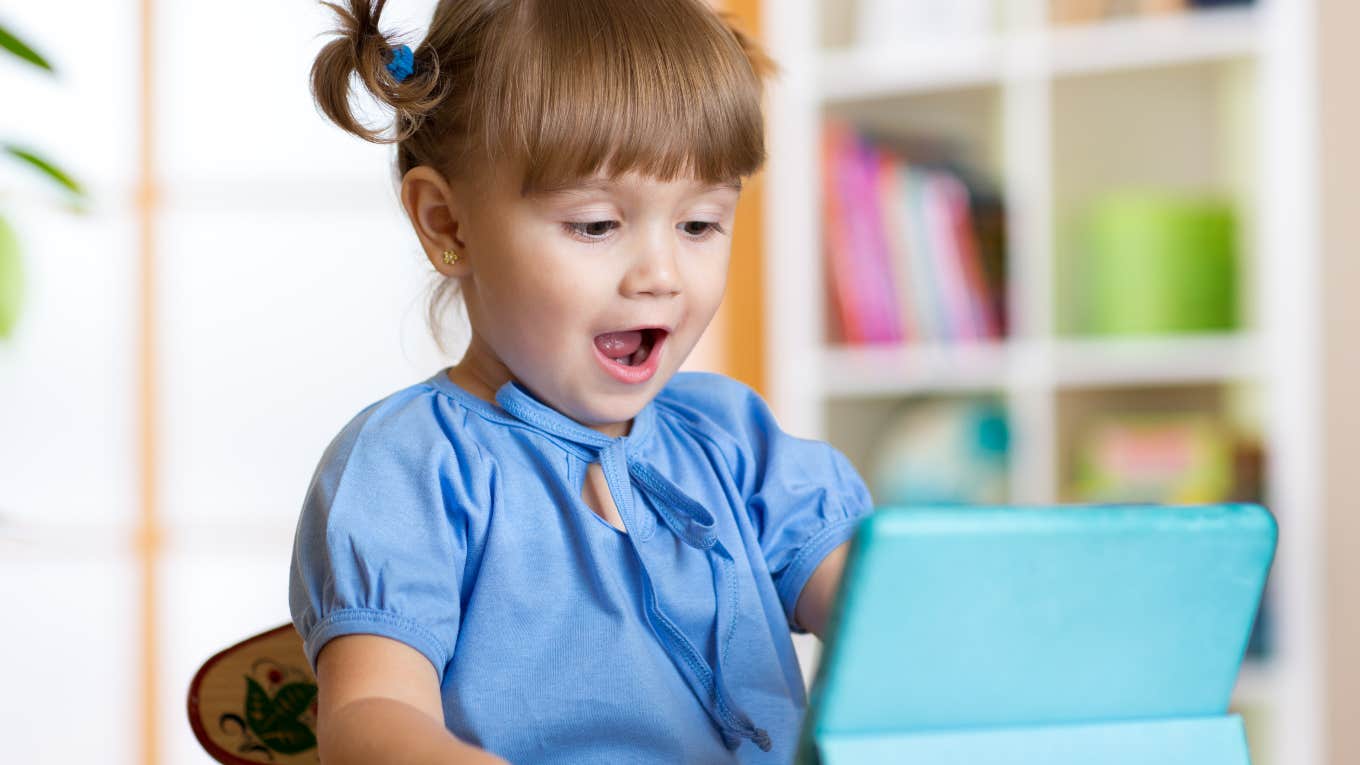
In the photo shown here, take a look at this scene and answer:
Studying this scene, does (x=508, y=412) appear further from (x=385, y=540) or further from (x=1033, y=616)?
(x=1033, y=616)

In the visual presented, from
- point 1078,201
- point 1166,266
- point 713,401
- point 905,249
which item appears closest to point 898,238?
point 905,249

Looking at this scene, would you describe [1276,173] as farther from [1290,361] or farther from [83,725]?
[83,725]

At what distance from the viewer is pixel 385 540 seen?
0.83 meters

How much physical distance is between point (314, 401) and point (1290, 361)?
67.8 inches

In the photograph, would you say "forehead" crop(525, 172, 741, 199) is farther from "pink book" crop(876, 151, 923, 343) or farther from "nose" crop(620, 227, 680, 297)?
"pink book" crop(876, 151, 923, 343)

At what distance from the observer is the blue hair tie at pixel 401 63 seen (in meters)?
0.94

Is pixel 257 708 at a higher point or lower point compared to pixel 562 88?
lower

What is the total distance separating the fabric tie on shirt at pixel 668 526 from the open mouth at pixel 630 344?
0.05 meters

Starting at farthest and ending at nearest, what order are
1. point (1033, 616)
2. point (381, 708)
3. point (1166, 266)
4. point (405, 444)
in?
point (1166, 266)
point (405, 444)
point (381, 708)
point (1033, 616)

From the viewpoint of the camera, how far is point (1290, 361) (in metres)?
2.22

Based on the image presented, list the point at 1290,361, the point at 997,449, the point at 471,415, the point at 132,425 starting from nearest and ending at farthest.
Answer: the point at 471,415
the point at 1290,361
the point at 997,449
the point at 132,425

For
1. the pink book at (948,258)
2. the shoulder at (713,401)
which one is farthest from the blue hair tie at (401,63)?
the pink book at (948,258)

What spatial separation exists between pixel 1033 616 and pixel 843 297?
2.06 meters

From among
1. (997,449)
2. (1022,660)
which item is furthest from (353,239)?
(1022,660)
